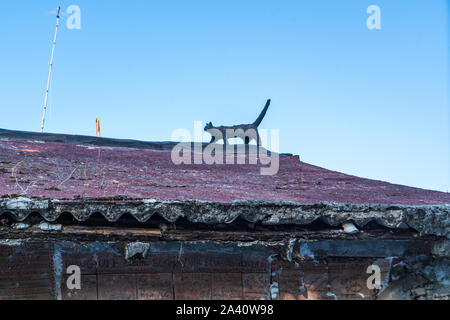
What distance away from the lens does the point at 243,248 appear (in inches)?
152

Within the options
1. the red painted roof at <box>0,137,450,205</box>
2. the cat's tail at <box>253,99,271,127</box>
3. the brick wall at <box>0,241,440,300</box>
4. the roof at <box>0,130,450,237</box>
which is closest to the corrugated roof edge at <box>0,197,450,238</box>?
the roof at <box>0,130,450,237</box>

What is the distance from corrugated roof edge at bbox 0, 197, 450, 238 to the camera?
321 cm

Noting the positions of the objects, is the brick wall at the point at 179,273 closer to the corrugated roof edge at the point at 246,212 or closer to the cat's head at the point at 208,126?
the corrugated roof edge at the point at 246,212

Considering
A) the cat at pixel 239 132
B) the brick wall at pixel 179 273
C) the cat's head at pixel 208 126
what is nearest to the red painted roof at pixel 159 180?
the brick wall at pixel 179 273

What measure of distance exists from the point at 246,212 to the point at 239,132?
5233 millimetres

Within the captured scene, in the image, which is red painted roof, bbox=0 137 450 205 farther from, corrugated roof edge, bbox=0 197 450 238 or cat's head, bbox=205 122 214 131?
cat's head, bbox=205 122 214 131

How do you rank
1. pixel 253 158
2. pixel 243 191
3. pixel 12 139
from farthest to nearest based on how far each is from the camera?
pixel 253 158, pixel 12 139, pixel 243 191

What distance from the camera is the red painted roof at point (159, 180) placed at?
390cm

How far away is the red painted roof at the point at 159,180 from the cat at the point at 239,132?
1393mm

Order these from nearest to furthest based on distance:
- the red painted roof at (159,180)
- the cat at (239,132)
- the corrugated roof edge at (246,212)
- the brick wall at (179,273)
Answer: the corrugated roof edge at (246,212)
the brick wall at (179,273)
the red painted roof at (159,180)
the cat at (239,132)
